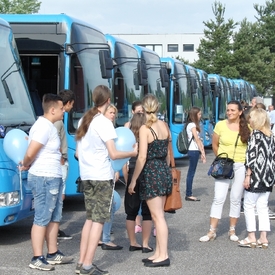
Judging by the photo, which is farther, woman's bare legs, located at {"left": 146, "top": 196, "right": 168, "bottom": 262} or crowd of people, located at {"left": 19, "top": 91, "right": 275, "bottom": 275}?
woman's bare legs, located at {"left": 146, "top": 196, "right": 168, "bottom": 262}

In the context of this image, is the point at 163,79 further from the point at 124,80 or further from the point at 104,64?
the point at 104,64

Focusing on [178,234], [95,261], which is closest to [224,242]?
[178,234]

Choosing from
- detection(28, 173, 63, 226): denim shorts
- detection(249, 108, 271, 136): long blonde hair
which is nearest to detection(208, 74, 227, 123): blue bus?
detection(249, 108, 271, 136): long blonde hair

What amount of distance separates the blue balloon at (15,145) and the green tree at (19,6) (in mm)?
53019

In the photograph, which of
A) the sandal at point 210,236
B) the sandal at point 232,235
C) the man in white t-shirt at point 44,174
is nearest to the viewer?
the man in white t-shirt at point 44,174

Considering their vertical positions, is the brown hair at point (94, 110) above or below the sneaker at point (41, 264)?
above

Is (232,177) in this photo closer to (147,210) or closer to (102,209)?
(147,210)

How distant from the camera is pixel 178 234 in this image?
9.69 m

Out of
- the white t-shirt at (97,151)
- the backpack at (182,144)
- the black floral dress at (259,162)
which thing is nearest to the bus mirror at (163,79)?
the backpack at (182,144)

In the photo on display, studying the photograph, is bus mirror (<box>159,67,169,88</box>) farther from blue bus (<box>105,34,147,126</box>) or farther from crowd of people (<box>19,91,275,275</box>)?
crowd of people (<box>19,91,275,275</box>)

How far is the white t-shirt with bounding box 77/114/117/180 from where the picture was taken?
7.00 metres

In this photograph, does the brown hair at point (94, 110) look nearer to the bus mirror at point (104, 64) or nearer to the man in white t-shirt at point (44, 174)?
the man in white t-shirt at point (44, 174)

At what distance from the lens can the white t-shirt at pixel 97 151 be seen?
6996 mm

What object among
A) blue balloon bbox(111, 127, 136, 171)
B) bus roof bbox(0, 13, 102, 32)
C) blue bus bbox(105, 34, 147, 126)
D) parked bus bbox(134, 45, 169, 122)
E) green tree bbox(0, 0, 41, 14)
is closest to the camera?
blue balloon bbox(111, 127, 136, 171)
